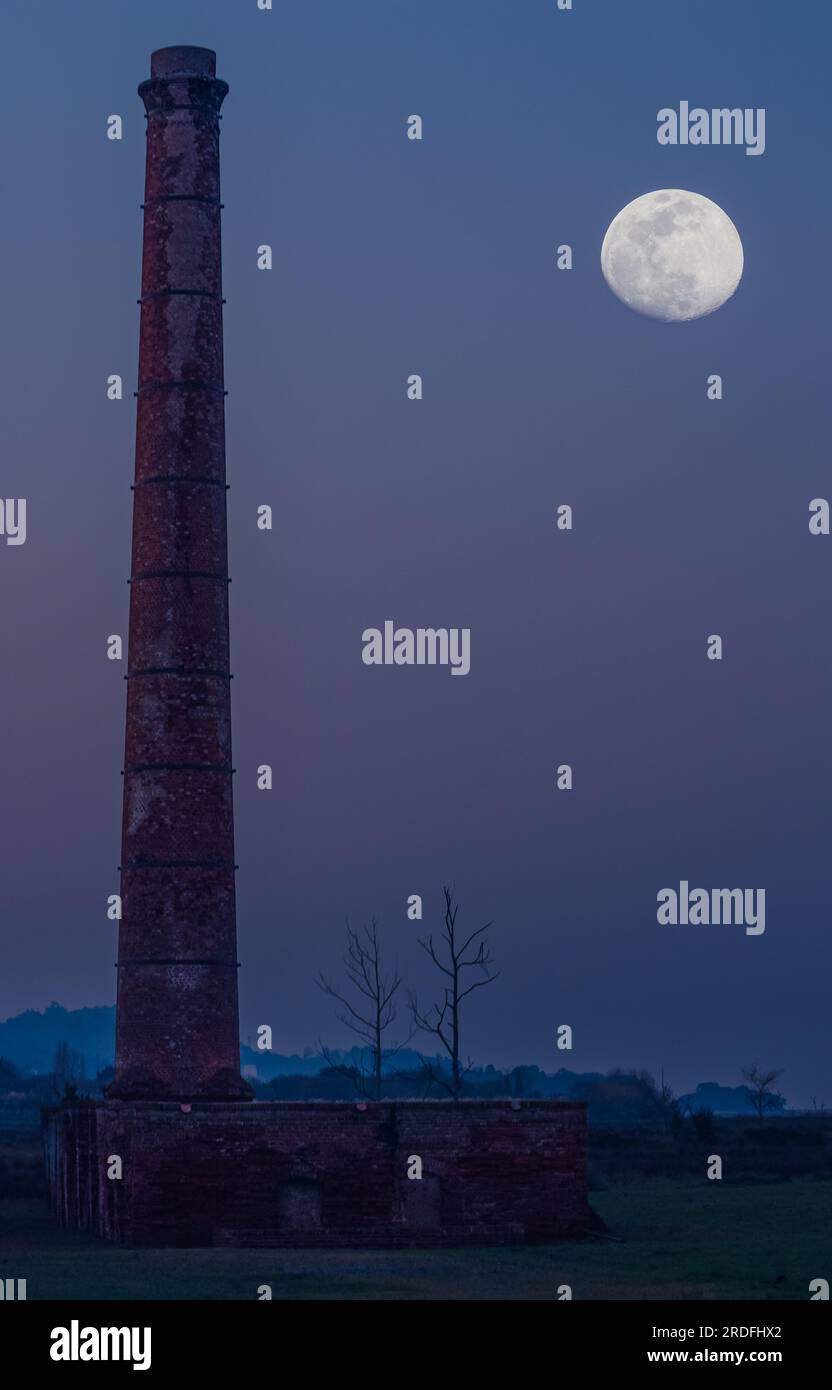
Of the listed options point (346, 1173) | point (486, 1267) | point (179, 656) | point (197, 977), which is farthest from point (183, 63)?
point (486, 1267)

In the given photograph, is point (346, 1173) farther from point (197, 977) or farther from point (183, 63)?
point (183, 63)

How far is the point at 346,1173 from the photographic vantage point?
103 feet

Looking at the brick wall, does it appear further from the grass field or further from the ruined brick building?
the grass field

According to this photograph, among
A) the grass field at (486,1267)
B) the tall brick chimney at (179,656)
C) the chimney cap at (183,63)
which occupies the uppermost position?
the chimney cap at (183,63)

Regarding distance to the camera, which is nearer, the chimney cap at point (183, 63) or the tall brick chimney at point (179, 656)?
the tall brick chimney at point (179, 656)

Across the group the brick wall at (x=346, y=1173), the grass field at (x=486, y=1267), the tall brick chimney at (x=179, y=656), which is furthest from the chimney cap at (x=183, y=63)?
the grass field at (x=486, y=1267)

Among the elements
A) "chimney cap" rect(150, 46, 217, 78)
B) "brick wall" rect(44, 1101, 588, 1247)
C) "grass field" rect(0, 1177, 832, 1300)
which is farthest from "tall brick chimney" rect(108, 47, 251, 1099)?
"grass field" rect(0, 1177, 832, 1300)

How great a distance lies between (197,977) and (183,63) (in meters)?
14.3

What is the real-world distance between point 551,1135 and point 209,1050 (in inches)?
212

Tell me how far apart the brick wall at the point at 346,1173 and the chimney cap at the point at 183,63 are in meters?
15.9

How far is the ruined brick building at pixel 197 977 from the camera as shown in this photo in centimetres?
3109

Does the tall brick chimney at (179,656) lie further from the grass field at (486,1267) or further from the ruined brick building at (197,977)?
the grass field at (486,1267)
